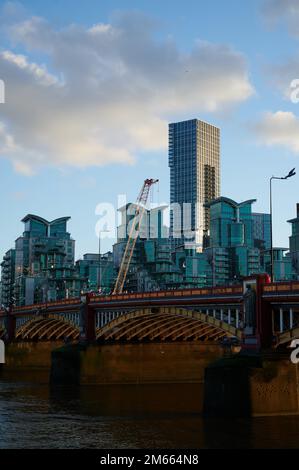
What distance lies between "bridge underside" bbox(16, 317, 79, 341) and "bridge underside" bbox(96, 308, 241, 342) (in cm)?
1995

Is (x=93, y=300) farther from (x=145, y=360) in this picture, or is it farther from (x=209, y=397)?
(x=209, y=397)

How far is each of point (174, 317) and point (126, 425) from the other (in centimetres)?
2675

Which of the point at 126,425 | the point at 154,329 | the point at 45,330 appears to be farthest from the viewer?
the point at 45,330

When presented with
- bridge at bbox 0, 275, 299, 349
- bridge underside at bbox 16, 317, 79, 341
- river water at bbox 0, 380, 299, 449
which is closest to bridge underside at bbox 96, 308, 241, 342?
bridge at bbox 0, 275, 299, 349

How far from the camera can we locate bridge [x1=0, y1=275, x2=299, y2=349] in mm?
52656

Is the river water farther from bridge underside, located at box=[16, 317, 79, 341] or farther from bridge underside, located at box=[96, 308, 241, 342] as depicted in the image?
bridge underside, located at box=[16, 317, 79, 341]

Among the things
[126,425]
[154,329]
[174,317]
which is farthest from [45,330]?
[126,425]

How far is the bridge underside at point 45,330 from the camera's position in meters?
104

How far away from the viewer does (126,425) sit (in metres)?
50.1

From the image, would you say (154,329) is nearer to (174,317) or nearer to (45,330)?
(174,317)

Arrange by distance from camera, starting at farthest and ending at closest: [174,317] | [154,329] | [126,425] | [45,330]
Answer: [45,330] < [154,329] < [174,317] < [126,425]

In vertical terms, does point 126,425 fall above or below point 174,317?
below

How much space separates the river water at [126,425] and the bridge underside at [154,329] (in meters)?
8.97

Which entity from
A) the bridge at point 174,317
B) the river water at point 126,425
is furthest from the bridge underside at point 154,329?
the river water at point 126,425
